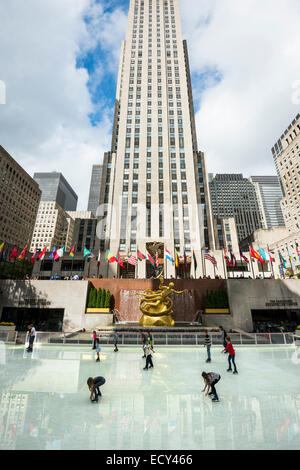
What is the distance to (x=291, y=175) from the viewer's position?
77.9m

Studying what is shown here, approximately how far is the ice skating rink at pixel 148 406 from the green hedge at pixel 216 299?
12848 mm

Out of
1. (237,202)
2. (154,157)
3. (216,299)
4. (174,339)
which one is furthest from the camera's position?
(237,202)

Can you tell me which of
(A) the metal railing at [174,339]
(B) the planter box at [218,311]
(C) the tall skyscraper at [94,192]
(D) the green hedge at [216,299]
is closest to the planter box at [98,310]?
(A) the metal railing at [174,339]

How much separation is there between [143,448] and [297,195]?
87.9 metres

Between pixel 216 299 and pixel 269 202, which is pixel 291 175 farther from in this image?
pixel 269 202

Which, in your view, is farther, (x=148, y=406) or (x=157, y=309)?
(x=157, y=309)

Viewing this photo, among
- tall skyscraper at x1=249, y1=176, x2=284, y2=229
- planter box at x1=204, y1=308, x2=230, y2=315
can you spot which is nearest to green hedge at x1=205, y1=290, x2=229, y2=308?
planter box at x1=204, y1=308, x2=230, y2=315

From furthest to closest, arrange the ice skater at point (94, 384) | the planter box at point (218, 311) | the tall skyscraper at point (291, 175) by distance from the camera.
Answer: the tall skyscraper at point (291, 175) → the planter box at point (218, 311) → the ice skater at point (94, 384)

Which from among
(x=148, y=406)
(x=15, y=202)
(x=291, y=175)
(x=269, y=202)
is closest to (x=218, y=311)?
(x=148, y=406)

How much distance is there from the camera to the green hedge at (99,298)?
2450 cm

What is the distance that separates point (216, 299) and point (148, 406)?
1986cm

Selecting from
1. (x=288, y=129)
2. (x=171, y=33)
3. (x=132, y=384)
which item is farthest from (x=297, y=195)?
(x=132, y=384)

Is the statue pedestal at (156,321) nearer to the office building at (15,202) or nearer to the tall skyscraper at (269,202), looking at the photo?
the office building at (15,202)
